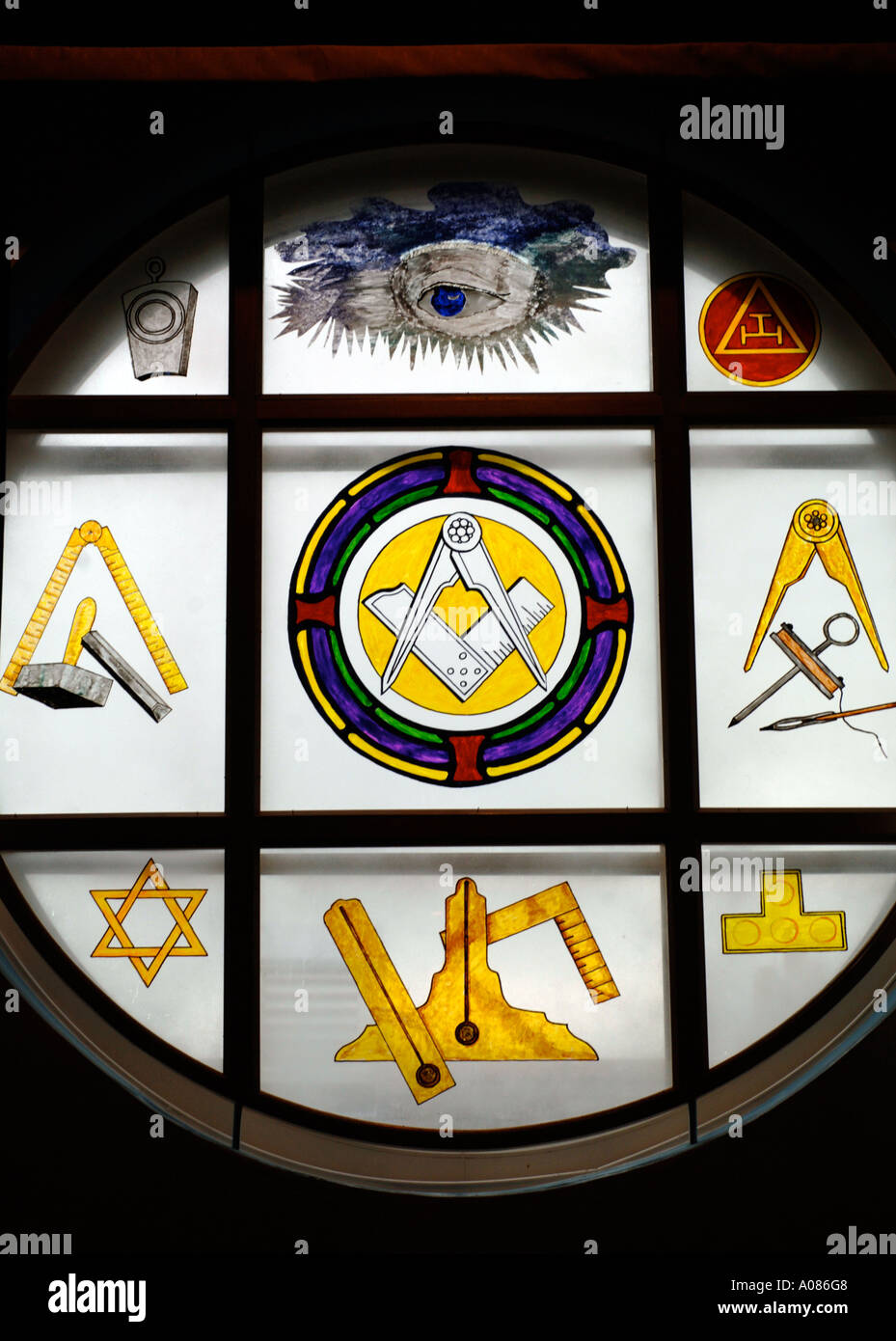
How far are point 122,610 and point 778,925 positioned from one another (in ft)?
6.08

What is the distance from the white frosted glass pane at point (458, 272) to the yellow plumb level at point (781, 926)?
1.37 meters

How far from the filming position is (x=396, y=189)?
10.6 feet

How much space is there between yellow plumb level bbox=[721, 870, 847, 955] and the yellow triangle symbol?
1.38 metres

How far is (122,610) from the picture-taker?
308 centimetres

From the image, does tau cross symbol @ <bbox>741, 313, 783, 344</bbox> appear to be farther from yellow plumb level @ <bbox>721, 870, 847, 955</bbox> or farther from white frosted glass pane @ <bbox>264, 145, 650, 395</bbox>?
yellow plumb level @ <bbox>721, 870, 847, 955</bbox>

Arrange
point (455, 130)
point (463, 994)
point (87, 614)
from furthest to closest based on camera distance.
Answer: point (455, 130) < point (87, 614) < point (463, 994)

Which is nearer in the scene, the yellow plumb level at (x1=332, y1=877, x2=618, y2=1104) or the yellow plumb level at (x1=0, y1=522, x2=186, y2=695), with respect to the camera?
the yellow plumb level at (x1=332, y1=877, x2=618, y2=1104)

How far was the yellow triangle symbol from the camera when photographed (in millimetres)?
3164

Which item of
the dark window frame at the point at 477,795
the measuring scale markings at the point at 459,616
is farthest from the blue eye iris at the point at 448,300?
the measuring scale markings at the point at 459,616

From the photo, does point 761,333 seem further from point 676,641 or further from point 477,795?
point 477,795

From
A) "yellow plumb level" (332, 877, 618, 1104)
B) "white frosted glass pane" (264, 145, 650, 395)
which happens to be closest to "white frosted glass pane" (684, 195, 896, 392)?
"white frosted glass pane" (264, 145, 650, 395)

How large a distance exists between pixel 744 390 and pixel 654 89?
2.81ft

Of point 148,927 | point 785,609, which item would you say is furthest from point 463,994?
point 785,609
